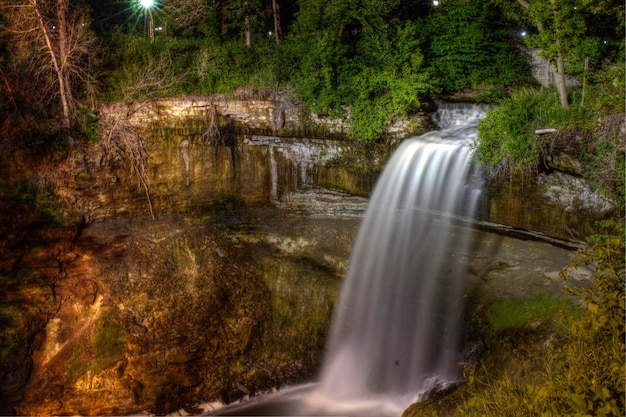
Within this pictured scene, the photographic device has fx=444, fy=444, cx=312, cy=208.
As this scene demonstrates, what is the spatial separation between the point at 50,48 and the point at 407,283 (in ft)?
35.8

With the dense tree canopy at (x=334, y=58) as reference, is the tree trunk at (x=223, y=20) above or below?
above

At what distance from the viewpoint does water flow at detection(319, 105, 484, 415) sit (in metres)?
9.85

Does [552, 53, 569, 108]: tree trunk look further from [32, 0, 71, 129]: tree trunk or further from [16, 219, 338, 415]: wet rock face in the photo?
[32, 0, 71, 129]: tree trunk

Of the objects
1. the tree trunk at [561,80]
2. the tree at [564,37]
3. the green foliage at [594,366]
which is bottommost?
the green foliage at [594,366]

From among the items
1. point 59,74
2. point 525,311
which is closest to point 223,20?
point 59,74

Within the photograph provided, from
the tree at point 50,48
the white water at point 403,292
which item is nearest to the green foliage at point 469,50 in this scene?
the white water at point 403,292

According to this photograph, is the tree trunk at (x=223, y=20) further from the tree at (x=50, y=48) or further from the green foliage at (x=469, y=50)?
the green foliage at (x=469, y=50)

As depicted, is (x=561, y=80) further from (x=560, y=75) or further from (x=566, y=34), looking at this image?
(x=566, y=34)

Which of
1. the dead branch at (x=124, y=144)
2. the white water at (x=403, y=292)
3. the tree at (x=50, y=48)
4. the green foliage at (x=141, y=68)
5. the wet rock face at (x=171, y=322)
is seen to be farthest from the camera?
the green foliage at (x=141, y=68)

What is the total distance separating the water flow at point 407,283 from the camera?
9.85 metres

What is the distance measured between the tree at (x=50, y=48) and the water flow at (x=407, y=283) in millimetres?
8534

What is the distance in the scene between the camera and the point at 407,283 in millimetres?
11148

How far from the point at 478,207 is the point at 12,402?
453 inches

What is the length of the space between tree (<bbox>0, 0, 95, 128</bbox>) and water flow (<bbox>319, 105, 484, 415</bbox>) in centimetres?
853
